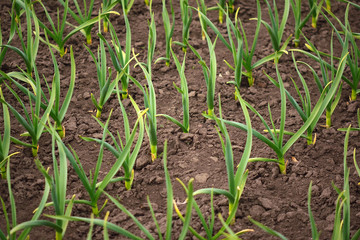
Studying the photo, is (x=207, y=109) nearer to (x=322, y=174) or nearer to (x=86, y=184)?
(x=322, y=174)

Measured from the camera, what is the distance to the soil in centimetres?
188

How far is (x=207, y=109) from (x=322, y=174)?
62 centimetres

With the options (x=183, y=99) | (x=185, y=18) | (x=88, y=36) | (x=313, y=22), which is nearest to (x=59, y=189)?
(x=183, y=99)

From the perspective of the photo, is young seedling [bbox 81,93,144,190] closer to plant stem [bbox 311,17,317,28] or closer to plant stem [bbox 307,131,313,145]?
plant stem [bbox 307,131,313,145]

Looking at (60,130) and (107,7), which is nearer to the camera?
(60,130)

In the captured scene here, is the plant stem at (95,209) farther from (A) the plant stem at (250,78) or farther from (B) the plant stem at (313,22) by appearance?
(B) the plant stem at (313,22)

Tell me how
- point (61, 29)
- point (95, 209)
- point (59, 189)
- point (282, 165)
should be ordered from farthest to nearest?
1. point (61, 29)
2. point (282, 165)
3. point (95, 209)
4. point (59, 189)

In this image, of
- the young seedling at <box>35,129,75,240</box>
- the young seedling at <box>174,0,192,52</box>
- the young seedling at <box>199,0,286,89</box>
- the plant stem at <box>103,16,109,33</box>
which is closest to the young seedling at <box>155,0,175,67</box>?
the young seedling at <box>174,0,192,52</box>

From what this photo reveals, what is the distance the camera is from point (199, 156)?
84.5 inches

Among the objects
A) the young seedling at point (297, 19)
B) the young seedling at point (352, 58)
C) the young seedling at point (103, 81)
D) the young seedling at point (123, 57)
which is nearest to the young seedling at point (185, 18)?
the young seedling at point (123, 57)

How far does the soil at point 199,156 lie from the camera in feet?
6.18

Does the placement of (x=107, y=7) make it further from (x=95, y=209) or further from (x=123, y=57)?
(x=95, y=209)

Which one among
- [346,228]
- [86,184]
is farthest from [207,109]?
[346,228]

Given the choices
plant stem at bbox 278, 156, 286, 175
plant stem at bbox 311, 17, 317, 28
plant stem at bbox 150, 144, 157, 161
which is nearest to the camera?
plant stem at bbox 278, 156, 286, 175
